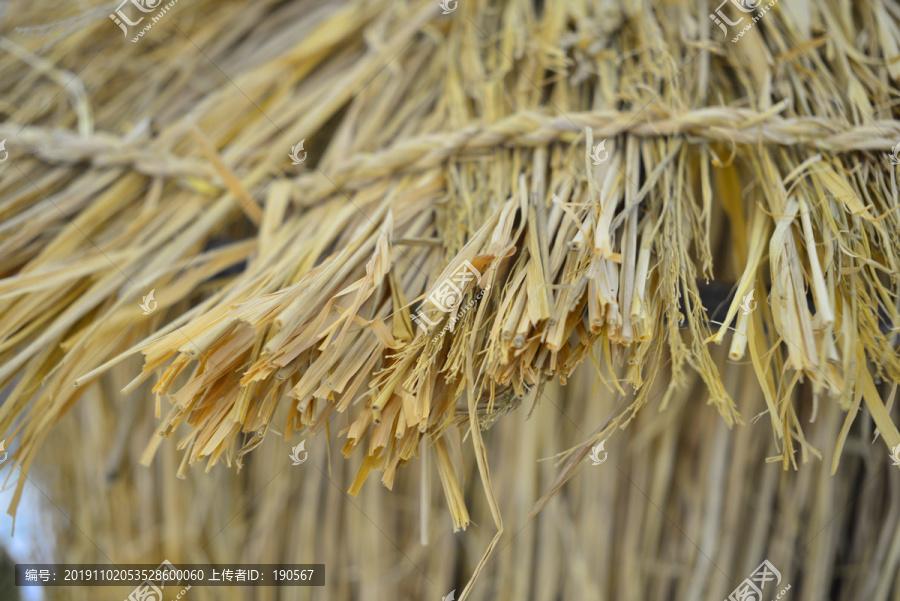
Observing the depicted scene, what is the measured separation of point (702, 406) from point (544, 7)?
0.51 meters

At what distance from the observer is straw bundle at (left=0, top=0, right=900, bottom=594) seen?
0.38m

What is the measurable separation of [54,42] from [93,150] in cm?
21

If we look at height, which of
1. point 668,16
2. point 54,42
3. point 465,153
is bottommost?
point 465,153

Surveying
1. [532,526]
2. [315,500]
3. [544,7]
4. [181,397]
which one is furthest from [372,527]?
[544,7]

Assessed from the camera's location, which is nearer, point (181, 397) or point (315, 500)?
point (181, 397)

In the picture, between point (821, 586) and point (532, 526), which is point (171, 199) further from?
point (821, 586)

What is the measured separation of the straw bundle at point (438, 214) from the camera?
14.8 inches

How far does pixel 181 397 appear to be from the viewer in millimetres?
362

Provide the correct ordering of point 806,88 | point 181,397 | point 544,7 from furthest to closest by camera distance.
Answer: point 544,7
point 806,88
point 181,397

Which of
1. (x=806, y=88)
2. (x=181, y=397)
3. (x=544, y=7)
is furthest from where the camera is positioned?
(x=544, y=7)

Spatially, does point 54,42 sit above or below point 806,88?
above

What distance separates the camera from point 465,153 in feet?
1.70

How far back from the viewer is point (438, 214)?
1.67ft

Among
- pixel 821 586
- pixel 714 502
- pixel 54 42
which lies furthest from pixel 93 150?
pixel 821 586
